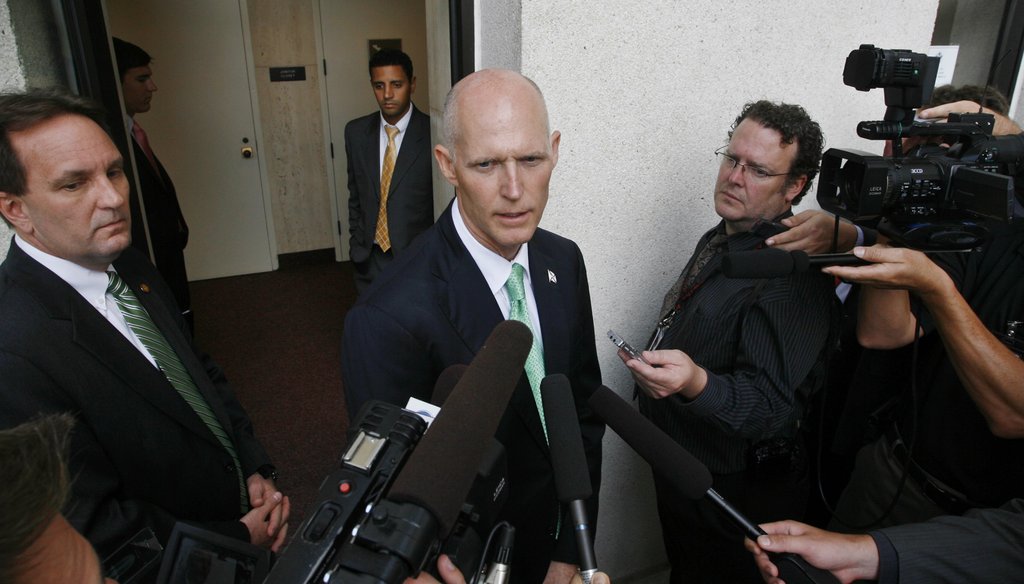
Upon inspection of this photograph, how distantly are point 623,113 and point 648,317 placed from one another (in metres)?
0.73

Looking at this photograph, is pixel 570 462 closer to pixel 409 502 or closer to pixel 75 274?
pixel 409 502

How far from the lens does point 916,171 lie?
125 cm

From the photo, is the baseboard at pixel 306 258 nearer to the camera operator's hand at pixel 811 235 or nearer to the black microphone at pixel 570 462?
the camera operator's hand at pixel 811 235

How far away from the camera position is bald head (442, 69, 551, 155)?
1191 millimetres

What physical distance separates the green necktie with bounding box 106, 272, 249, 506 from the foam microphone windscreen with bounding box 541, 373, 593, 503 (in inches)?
40.6

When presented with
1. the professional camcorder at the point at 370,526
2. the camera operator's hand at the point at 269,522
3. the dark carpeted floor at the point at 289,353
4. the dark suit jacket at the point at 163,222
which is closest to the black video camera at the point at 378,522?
→ the professional camcorder at the point at 370,526

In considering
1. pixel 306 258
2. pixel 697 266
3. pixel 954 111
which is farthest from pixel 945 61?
pixel 306 258

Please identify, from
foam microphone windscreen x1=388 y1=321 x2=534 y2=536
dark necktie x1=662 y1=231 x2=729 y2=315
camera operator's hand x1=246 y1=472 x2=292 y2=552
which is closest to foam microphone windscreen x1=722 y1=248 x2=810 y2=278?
foam microphone windscreen x1=388 y1=321 x2=534 y2=536

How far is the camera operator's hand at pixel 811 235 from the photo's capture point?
154cm

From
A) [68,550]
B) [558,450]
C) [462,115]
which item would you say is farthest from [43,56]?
[558,450]

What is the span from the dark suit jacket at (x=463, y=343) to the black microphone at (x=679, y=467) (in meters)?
0.29

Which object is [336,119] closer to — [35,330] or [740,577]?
[35,330]

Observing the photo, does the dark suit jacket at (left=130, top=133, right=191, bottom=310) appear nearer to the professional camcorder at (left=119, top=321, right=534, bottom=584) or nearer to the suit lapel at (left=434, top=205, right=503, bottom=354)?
the suit lapel at (left=434, top=205, right=503, bottom=354)

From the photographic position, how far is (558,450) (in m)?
0.86
